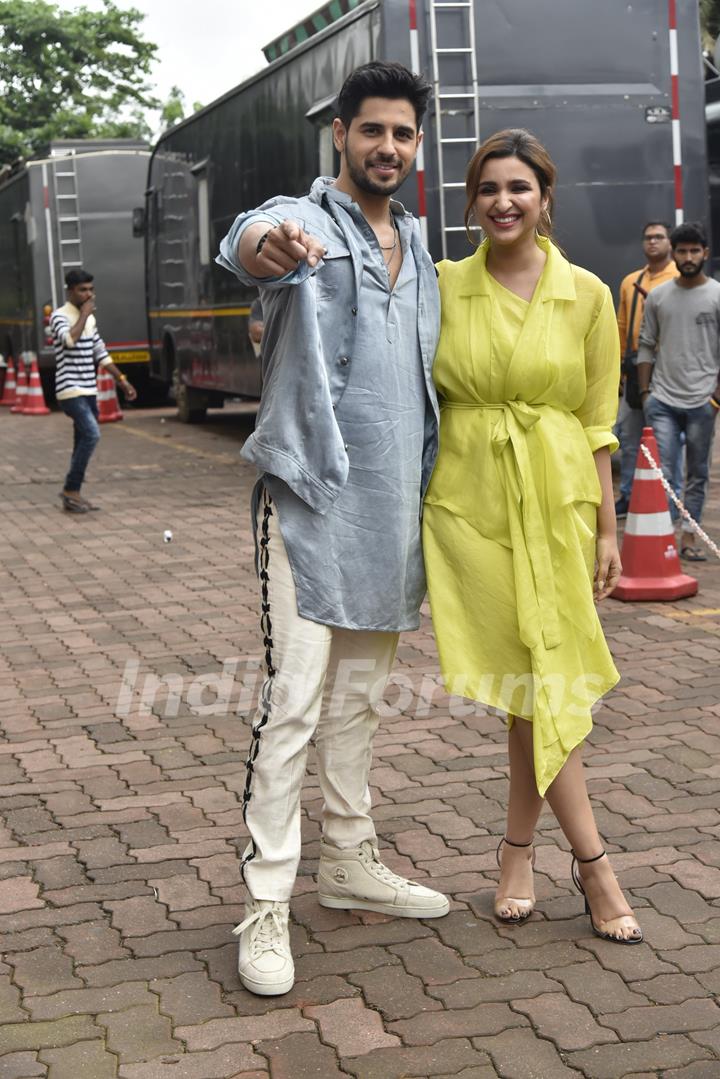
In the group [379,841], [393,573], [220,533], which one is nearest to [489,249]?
[393,573]

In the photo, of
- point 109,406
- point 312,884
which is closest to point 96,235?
point 109,406

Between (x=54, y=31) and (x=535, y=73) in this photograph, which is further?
(x=54, y=31)

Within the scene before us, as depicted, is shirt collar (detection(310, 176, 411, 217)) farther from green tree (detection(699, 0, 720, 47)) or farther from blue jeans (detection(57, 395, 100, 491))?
green tree (detection(699, 0, 720, 47))

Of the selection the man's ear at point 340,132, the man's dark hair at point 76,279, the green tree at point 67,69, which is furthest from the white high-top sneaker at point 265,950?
the green tree at point 67,69

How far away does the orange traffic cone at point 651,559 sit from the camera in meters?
7.97

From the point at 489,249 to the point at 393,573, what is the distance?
0.83 m

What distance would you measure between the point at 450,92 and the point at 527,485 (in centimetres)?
817

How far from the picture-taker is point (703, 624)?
7.43 m

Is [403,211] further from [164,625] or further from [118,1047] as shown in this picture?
[164,625]

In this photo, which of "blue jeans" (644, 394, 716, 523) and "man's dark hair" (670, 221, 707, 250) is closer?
"man's dark hair" (670, 221, 707, 250)

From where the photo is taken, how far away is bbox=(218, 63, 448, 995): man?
361 centimetres

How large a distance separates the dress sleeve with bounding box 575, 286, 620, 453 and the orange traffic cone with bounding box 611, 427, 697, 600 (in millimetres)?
4158

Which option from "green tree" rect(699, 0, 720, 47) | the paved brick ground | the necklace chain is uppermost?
"green tree" rect(699, 0, 720, 47)

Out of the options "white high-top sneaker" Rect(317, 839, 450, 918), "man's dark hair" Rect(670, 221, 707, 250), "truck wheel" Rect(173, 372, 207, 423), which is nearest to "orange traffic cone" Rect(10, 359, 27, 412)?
"truck wheel" Rect(173, 372, 207, 423)
